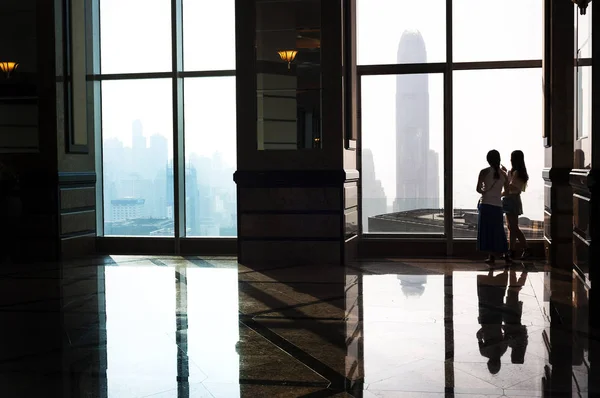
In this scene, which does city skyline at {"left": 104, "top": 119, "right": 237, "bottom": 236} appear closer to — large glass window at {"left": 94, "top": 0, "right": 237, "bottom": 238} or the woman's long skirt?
large glass window at {"left": 94, "top": 0, "right": 237, "bottom": 238}

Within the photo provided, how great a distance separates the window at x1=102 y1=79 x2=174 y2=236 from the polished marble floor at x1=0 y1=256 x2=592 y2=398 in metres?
2.65

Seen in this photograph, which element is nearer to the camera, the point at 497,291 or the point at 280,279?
the point at 497,291

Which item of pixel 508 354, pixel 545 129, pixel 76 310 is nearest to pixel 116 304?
pixel 76 310

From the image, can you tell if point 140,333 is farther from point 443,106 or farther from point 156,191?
point 443,106

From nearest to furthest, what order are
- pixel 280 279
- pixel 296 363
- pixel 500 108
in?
pixel 296 363 → pixel 280 279 → pixel 500 108

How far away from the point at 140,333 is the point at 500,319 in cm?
270

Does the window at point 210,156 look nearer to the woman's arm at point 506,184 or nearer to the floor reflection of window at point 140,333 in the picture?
the floor reflection of window at point 140,333

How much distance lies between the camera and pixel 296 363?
478cm

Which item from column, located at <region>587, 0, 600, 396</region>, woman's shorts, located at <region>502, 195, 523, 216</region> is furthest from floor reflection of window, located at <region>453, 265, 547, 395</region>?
woman's shorts, located at <region>502, 195, 523, 216</region>

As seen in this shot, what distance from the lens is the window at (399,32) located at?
1080 centimetres

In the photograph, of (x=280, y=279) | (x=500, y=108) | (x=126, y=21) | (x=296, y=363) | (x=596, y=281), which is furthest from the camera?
(x=126, y=21)

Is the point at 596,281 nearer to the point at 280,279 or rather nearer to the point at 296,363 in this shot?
the point at 296,363

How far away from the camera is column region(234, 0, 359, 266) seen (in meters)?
9.73

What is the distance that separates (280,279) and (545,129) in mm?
3938
